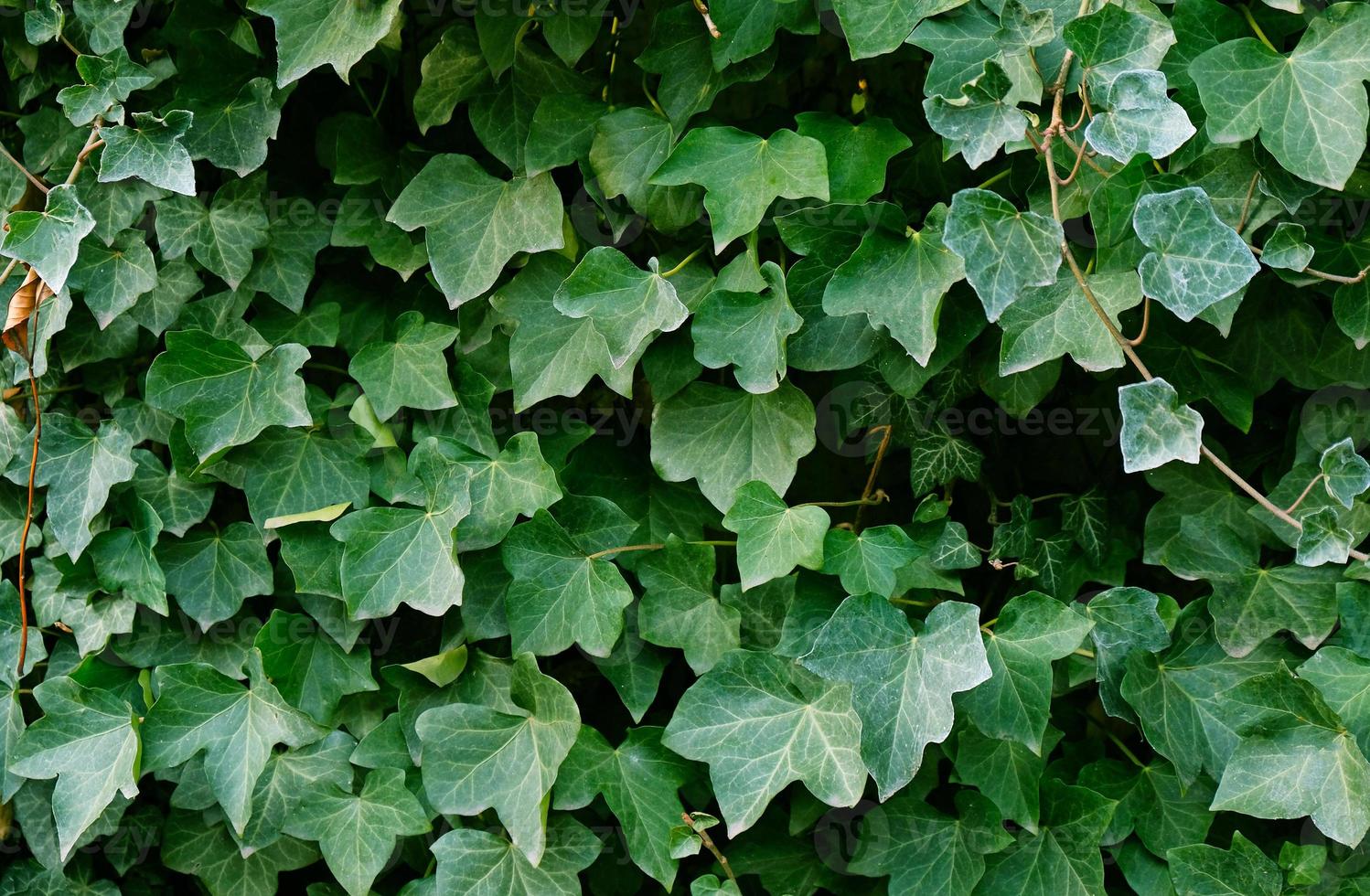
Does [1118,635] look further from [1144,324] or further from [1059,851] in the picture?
[1144,324]

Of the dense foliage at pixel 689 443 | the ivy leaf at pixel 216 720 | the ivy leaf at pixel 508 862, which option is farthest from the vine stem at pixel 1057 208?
the ivy leaf at pixel 216 720

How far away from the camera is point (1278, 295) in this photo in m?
1.35

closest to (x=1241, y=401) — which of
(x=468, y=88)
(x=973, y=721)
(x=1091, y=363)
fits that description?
(x=1091, y=363)

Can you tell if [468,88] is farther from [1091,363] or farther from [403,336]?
[1091,363]

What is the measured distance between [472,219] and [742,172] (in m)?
0.37

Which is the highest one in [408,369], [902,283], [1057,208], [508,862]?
[1057,208]

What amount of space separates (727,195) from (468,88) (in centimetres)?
40

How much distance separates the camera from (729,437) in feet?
4.61

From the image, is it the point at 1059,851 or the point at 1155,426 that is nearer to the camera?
the point at 1155,426

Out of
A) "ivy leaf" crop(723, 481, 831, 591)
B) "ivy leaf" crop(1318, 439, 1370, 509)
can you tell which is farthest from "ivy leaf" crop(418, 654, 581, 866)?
"ivy leaf" crop(1318, 439, 1370, 509)

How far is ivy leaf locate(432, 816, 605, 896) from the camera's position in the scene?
1408mm

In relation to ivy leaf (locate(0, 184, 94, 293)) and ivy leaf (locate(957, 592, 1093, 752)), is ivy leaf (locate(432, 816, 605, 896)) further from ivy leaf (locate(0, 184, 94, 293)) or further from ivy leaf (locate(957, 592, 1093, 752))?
ivy leaf (locate(0, 184, 94, 293))

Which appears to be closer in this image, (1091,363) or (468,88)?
(1091,363)

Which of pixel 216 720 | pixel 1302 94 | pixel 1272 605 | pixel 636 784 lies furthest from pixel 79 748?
pixel 1302 94
